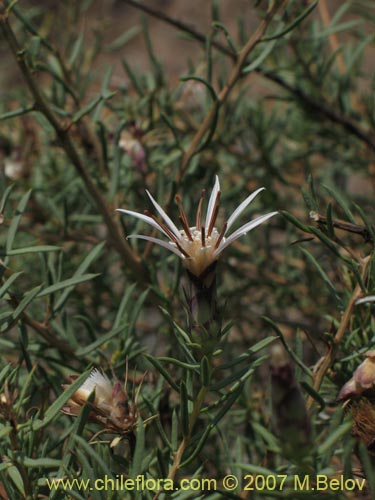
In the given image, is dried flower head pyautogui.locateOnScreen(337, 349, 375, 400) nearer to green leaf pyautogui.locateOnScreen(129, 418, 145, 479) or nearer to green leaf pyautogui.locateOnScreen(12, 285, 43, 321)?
green leaf pyautogui.locateOnScreen(129, 418, 145, 479)

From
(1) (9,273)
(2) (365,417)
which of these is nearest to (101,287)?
(1) (9,273)

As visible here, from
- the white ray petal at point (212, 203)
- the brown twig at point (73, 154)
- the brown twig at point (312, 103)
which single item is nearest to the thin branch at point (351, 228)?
the white ray petal at point (212, 203)

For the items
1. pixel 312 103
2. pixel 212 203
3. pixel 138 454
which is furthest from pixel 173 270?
pixel 138 454

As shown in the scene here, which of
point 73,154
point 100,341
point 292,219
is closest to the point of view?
point 292,219

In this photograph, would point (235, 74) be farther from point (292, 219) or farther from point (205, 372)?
point (205, 372)

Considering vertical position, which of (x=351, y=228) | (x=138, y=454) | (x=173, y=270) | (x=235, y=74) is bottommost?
(x=173, y=270)

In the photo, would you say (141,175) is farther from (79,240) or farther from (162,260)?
(162,260)

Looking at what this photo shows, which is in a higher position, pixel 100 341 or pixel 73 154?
pixel 73 154
